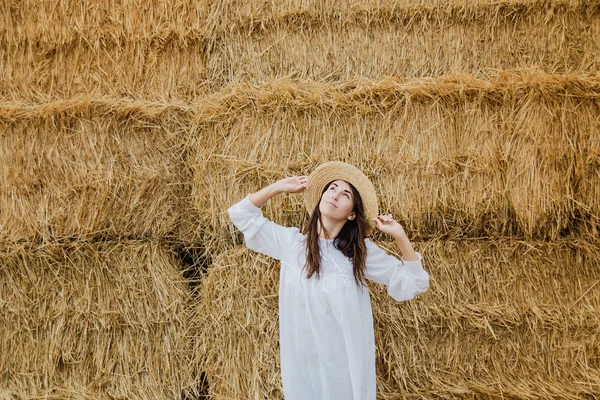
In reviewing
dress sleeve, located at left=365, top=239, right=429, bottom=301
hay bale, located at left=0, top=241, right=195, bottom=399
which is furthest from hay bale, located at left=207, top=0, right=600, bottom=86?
hay bale, located at left=0, top=241, right=195, bottom=399

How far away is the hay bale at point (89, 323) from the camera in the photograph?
2.87 metres

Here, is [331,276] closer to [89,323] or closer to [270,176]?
[270,176]

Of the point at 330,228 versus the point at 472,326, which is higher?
the point at 330,228

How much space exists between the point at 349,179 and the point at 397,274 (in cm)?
43

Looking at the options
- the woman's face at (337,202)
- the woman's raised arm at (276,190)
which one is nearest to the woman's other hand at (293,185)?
the woman's raised arm at (276,190)

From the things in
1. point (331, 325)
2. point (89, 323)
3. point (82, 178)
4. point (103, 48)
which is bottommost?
point (89, 323)

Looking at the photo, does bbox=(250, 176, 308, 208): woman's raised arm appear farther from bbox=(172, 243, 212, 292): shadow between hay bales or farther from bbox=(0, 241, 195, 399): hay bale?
bbox=(0, 241, 195, 399): hay bale

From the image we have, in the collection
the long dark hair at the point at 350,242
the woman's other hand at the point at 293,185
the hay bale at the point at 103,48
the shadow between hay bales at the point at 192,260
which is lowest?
the shadow between hay bales at the point at 192,260

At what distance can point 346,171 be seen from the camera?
97.8 inches

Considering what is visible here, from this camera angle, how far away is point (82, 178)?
2865mm

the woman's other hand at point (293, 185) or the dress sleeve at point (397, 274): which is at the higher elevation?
the woman's other hand at point (293, 185)

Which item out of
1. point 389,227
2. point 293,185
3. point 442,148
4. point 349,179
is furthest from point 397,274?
point 442,148

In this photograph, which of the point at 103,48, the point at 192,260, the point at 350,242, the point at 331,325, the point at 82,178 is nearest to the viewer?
the point at 331,325

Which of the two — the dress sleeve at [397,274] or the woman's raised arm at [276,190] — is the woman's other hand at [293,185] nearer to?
the woman's raised arm at [276,190]
